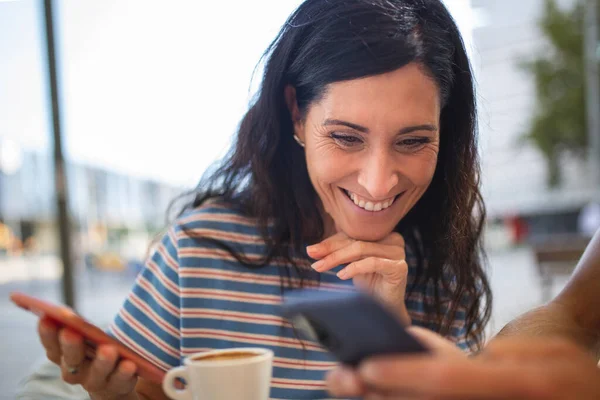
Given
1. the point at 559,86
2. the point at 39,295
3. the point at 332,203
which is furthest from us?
the point at 559,86

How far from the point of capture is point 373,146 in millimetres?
1154

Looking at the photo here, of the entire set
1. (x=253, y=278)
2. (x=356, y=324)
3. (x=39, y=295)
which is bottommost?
(x=39, y=295)

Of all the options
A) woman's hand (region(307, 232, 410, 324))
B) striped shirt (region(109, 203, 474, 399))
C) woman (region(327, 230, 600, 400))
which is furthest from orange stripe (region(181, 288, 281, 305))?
woman (region(327, 230, 600, 400))

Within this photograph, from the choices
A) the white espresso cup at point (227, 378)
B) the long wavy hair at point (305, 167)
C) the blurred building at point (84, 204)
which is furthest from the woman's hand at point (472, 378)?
the blurred building at point (84, 204)

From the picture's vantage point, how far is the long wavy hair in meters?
1.21

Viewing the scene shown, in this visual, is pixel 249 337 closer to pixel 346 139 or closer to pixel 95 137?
pixel 346 139

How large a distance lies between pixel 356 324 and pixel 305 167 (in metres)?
0.98

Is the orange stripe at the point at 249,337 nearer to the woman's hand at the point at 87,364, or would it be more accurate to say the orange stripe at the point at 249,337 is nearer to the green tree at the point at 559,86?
the woman's hand at the point at 87,364

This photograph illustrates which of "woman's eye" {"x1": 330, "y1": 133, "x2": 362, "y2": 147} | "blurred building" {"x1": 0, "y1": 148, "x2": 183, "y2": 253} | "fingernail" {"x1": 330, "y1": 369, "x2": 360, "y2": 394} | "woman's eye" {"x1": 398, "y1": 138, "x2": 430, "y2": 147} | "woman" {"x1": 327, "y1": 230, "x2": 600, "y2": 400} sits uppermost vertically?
"woman's eye" {"x1": 330, "y1": 133, "x2": 362, "y2": 147}

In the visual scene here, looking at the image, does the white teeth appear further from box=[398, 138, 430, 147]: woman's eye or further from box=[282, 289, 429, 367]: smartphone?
box=[282, 289, 429, 367]: smartphone

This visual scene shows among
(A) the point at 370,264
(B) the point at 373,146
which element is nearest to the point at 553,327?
(A) the point at 370,264

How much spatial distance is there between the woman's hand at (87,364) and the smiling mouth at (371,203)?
562 mm

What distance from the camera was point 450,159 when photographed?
1.40m

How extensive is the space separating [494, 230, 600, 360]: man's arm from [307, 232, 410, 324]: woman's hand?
0.70ft
